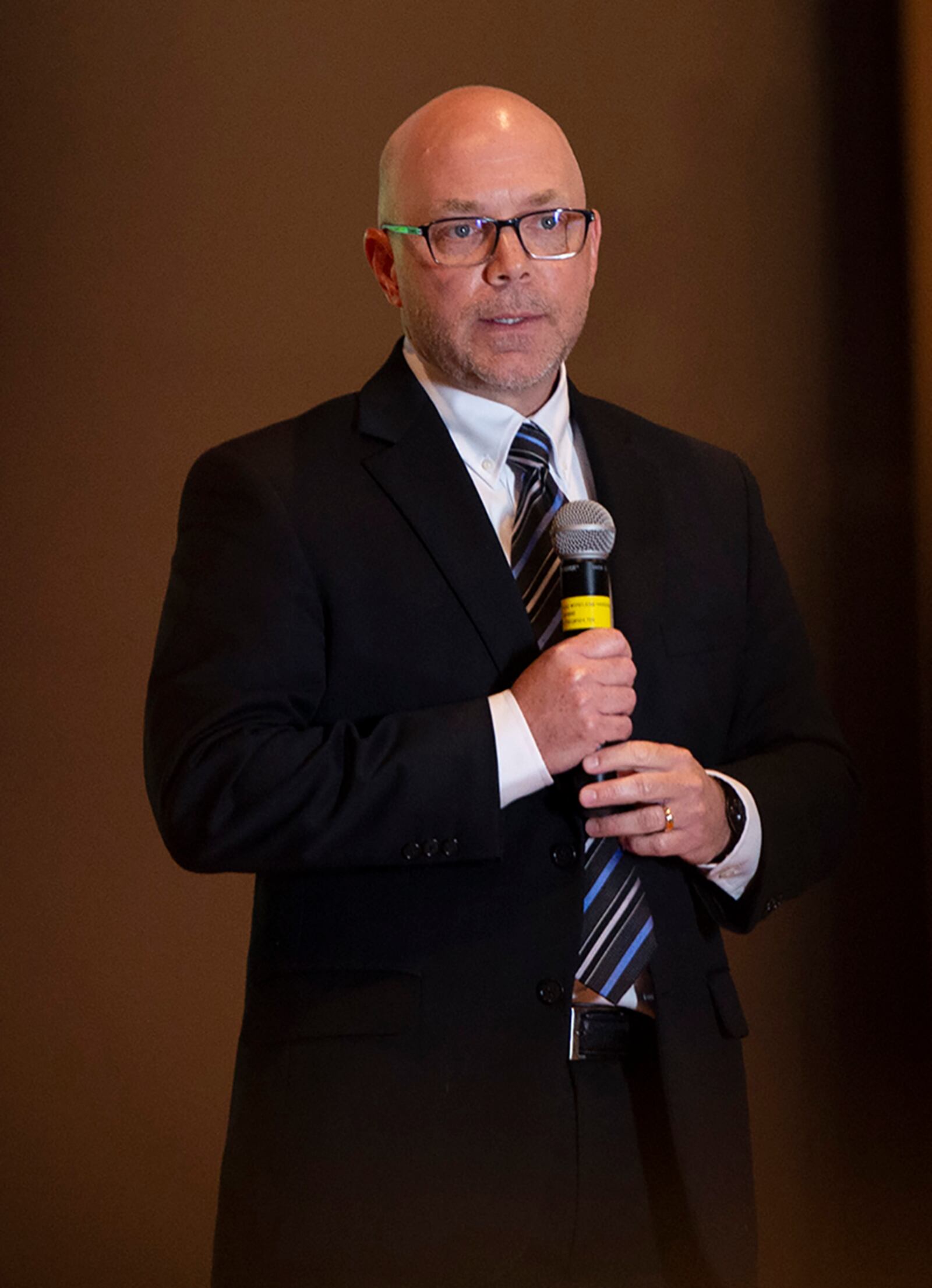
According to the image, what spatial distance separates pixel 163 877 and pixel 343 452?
153cm

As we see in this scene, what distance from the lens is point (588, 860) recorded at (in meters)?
1.73

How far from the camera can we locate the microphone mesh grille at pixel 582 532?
1.56m

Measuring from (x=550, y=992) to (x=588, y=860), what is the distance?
0.56 feet

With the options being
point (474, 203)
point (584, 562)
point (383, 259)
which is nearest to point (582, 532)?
point (584, 562)

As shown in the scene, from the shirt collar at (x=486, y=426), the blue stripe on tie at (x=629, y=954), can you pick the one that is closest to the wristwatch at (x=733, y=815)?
the blue stripe on tie at (x=629, y=954)

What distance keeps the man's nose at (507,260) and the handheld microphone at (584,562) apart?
0.39 m

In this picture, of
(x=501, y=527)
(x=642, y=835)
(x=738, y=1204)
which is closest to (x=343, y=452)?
(x=501, y=527)

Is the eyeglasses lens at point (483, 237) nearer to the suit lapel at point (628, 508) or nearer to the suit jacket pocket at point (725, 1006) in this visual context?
the suit lapel at point (628, 508)

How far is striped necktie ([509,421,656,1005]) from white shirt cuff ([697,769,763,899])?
0.34 feet

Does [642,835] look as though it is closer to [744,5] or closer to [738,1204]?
[738,1204]

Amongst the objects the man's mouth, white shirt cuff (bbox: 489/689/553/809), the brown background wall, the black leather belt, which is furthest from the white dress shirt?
the brown background wall

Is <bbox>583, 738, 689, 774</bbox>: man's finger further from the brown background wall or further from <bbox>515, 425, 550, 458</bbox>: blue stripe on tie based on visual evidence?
the brown background wall

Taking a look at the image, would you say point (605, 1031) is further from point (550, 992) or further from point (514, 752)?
point (514, 752)

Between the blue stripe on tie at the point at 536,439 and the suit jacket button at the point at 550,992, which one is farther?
the blue stripe on tie at the point at 536,439
